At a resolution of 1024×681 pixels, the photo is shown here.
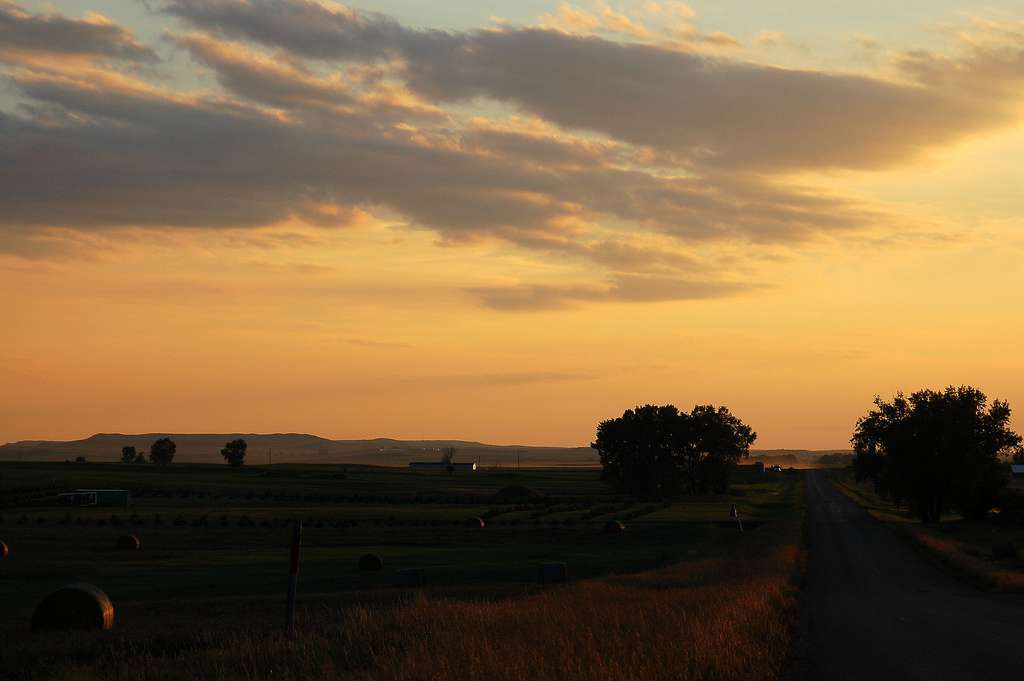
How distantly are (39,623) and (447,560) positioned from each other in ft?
95.2

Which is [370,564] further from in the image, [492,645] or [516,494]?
[516,494]

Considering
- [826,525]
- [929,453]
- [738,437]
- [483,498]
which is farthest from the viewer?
[738,437]

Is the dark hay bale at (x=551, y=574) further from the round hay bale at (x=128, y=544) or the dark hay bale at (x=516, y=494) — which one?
the dark hay bale at (x=516, y=494)

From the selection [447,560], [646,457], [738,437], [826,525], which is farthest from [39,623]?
[738,437]

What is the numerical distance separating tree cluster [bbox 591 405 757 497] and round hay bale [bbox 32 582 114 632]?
142188mm

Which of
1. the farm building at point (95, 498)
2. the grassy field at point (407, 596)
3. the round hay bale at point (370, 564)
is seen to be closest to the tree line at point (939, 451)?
the grassy field at point (407, 596)

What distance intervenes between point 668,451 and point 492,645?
152m

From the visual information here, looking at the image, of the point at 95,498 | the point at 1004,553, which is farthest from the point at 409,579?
the point at 95,498

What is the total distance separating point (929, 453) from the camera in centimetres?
9744

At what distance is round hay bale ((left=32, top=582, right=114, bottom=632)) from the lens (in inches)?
1002

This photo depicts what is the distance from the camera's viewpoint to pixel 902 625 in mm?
27516

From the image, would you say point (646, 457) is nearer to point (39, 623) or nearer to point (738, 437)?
point (738, 437)

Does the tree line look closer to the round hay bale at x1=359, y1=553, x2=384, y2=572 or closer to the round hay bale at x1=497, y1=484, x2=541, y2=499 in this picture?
the round hay bale at x1=497, y1=484, x2=541, y2=499

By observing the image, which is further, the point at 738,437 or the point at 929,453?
the point at 738,437
